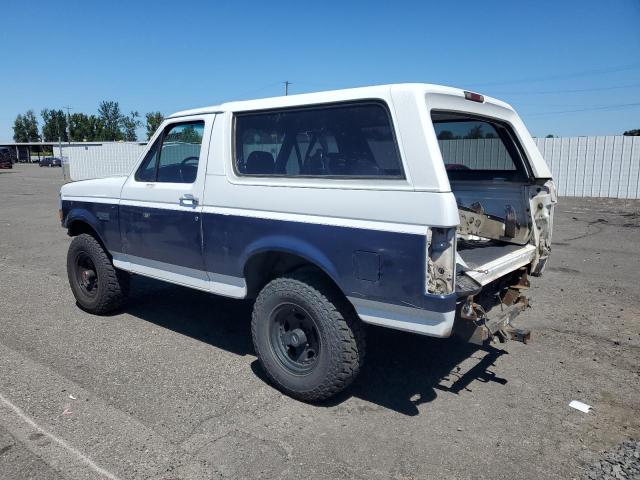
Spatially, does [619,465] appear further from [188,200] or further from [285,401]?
[188,200]

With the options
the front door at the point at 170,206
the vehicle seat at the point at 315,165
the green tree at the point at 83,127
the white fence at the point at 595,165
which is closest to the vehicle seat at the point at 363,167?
the vehicle seat at the point at 315,165

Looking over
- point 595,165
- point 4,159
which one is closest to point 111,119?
point 4,159

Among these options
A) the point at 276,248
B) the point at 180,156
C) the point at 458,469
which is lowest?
the point at 458,469

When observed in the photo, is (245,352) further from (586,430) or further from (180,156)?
(586,430)

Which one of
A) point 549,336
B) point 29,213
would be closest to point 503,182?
point 549,336

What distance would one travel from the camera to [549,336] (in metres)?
4.98

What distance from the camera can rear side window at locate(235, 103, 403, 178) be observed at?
3283 millimetres

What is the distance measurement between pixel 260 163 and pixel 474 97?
1708mm

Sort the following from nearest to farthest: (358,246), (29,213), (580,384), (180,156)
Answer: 1. (358,246)
2. (580,384)
3. (180,156)
4. (29,213)

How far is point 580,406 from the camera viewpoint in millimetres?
3637

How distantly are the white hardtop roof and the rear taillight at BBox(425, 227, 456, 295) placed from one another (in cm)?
91

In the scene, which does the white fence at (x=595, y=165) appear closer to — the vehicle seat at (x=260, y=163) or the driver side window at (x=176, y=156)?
the driver side window at (x=176, y=156)

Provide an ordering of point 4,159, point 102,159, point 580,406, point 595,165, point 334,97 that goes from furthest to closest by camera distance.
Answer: point 4,159, point 102,159, point 595,165, point 580,406, point 334,97

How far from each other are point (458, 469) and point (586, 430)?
1042mm
